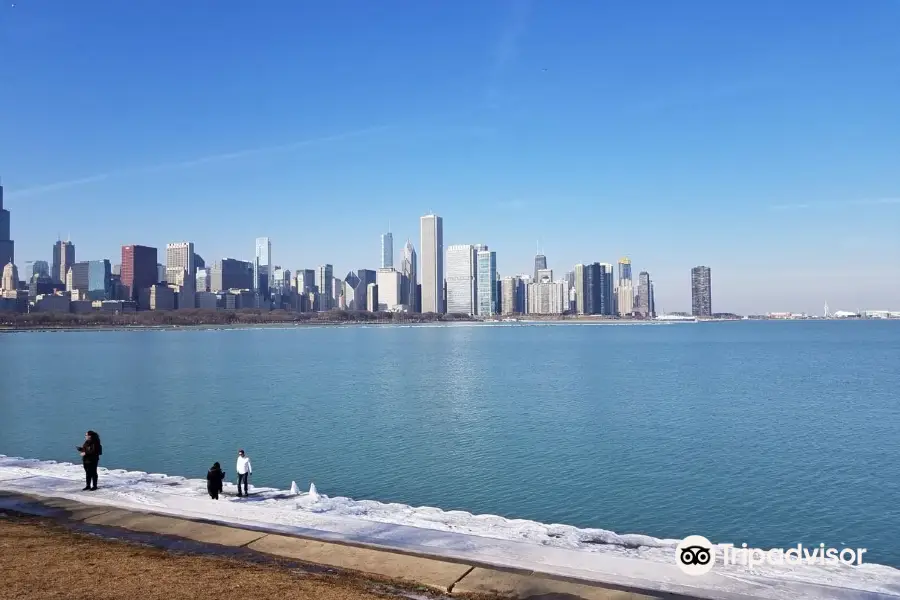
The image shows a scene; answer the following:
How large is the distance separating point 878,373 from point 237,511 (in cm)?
8234

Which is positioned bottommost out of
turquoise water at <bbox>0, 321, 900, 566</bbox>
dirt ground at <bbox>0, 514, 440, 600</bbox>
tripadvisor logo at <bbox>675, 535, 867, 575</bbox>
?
turquoise water at <bbox>0, 321, 900, 566</bbox>

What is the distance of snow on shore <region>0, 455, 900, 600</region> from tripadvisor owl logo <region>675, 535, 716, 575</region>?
0.70 ft

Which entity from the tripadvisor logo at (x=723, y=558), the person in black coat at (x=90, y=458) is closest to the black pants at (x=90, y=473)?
the person in black coat at (x=90, y=458)

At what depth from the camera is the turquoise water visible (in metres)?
23.0

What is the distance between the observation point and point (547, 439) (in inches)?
1417

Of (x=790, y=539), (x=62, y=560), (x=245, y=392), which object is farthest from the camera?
(x=245, y=392)

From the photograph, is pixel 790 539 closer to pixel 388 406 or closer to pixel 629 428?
pixel 629 428

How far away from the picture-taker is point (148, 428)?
40.8 metres

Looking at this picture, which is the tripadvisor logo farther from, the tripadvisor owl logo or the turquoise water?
the turquoise water

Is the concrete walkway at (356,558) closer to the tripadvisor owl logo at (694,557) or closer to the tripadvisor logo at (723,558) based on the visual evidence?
the tripadvisor owl logo at (694,557)

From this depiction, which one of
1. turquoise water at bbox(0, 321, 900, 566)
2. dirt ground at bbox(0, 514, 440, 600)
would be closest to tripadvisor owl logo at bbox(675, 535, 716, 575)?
turquoise water at bbox(0, 321, 900, 566)

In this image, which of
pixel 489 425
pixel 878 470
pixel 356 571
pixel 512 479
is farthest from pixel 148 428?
pixel 878 470

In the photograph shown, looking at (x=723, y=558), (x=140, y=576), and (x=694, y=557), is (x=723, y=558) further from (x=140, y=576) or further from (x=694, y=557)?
(x=140, y=576)

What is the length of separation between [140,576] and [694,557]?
437 inches
